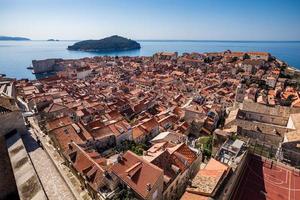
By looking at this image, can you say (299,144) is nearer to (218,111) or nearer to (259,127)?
(259,127)

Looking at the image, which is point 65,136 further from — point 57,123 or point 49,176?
point 49,176

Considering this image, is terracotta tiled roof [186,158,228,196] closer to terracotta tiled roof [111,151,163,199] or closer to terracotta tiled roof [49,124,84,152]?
terracotta tiled roof [111,151,163,199]

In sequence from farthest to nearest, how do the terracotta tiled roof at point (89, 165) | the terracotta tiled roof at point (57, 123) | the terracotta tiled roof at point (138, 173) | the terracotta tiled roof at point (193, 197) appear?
the terracotta tiled roof at point (57, 123), the terracotta tiled roof at point (89, 165), the terracotta tiled roof at point (138, 173), the terracotta tiled roof at point (193, 197)

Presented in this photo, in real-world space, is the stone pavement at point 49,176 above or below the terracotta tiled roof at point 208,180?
above

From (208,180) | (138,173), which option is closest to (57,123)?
(138,173)

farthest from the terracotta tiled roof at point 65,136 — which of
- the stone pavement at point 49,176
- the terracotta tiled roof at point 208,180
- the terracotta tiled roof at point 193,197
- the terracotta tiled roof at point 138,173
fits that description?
the terracotta tiled roof at point 208,180

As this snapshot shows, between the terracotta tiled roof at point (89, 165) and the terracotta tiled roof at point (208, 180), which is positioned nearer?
the terracotta tiled roof at point (208, 180)

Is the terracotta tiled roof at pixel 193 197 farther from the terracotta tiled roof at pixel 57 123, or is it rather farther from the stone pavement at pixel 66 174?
the terracotta tiled roof at pixel 57 123

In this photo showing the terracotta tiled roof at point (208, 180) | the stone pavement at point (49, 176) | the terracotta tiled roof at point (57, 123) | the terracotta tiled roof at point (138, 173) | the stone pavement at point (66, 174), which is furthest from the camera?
the terracotta tiled roof at point (57, 123)

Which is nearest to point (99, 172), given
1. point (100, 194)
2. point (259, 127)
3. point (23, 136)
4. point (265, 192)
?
point (100, 194)
